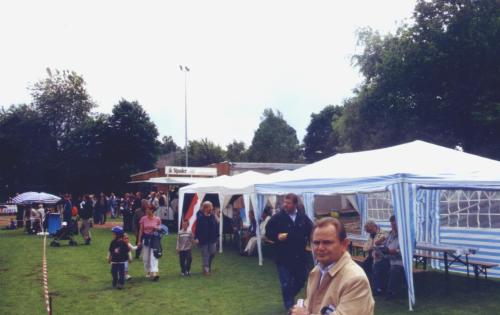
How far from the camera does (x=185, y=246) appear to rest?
12.0 metres

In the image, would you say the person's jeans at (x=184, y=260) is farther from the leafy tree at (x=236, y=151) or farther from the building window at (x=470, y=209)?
the leafy tree at (x=236, y=151)

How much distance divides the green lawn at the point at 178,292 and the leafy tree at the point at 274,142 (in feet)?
179

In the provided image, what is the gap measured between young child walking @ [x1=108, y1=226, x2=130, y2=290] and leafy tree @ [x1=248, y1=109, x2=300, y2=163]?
57.8 meters

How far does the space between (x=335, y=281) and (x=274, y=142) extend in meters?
66.6

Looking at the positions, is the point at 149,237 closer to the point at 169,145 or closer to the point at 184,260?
the point at 184,260

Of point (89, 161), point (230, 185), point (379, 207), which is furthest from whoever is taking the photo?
point (89, 161)

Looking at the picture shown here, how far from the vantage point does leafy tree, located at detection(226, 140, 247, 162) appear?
226ft

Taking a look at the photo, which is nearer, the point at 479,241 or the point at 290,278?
the point at 290,278

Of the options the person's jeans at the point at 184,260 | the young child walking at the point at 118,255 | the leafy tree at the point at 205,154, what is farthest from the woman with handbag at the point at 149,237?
the leafy tree at the point at 205,154

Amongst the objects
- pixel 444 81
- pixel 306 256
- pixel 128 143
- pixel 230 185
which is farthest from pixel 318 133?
pixel 306 256

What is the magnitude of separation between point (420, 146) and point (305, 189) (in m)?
2.60

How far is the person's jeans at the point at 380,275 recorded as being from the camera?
9.55m

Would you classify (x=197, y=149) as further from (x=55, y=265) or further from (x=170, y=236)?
(x=55, y=265)

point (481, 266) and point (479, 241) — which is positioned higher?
point (479, 241)
